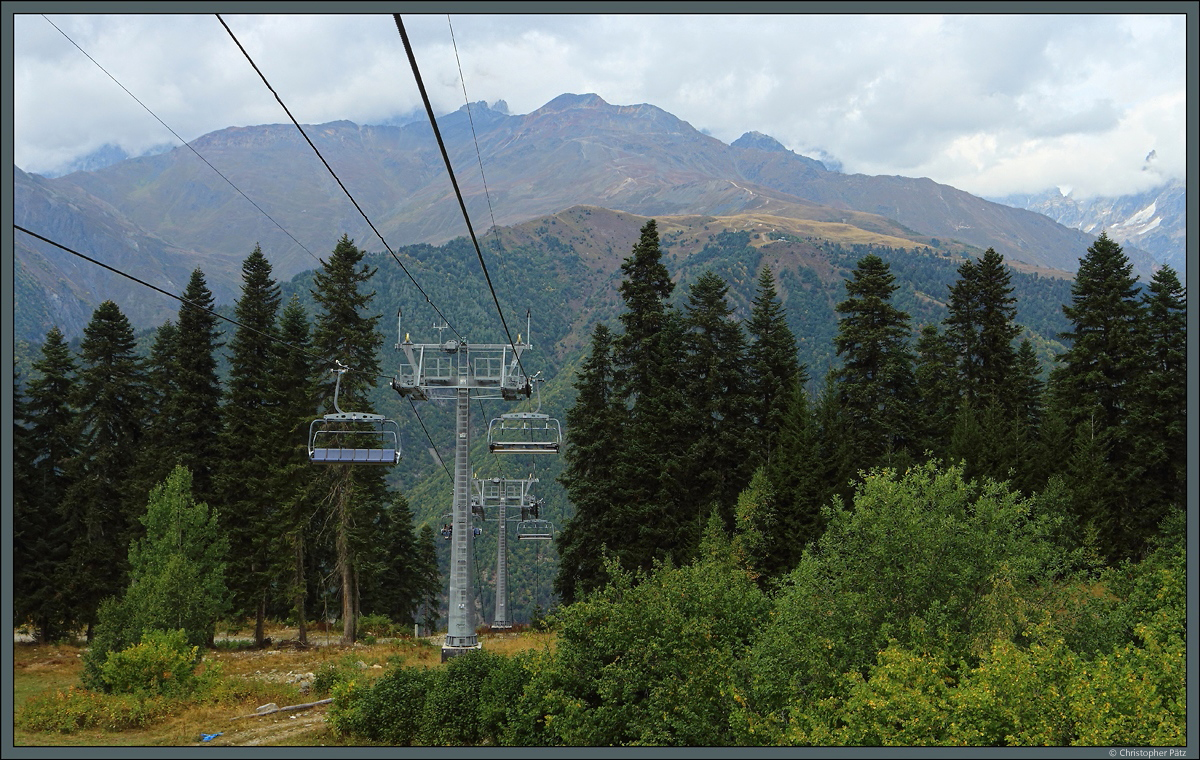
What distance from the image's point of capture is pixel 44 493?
45.5m

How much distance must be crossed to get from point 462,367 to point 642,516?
1505 cm

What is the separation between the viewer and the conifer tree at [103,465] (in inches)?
1677

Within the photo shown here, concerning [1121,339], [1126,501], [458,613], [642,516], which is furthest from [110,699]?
[1121,339]

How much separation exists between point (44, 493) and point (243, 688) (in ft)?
80.2

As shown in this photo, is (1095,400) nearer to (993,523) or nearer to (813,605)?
(993,523)

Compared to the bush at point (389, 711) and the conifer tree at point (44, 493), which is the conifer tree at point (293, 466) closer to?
the conifer tree at point (44, 493)

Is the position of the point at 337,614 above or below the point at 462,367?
below

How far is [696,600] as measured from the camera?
2050 centimetres

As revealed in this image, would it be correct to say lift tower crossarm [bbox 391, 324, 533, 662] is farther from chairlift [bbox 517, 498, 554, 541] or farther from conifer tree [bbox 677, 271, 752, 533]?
chairlift [bbox 517, 498, 554, 541]

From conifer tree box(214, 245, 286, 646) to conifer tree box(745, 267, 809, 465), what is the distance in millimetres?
25673

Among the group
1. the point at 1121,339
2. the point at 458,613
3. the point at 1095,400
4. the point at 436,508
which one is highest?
the point at 1121,339

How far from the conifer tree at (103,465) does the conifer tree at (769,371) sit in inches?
1308

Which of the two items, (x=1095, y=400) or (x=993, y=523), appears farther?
(x=1095, y=400)

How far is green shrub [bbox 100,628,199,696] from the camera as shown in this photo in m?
27.2
